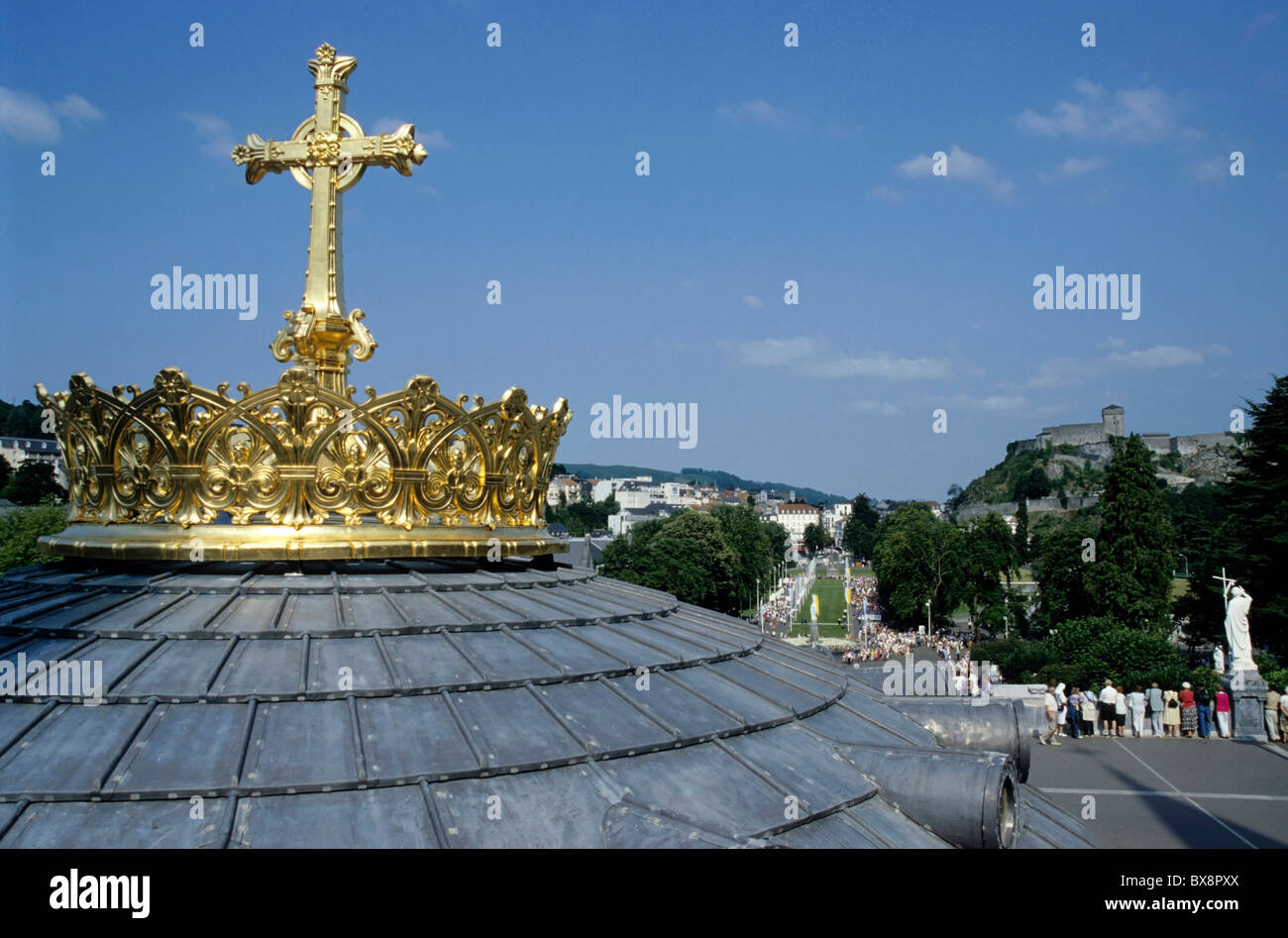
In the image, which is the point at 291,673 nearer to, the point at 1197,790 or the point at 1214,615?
the point at 1197,790

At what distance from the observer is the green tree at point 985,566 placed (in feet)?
287

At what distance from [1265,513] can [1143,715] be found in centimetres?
2793

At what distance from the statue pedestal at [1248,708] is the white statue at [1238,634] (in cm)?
47

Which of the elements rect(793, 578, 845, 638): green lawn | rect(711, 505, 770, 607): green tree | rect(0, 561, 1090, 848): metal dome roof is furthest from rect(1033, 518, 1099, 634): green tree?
rect(0, 561, 1090, 848): metal dome roof

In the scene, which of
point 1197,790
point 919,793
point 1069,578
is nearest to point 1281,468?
point 1069,578

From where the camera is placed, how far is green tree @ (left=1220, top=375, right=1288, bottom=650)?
50.8m

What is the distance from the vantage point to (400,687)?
17.0ft

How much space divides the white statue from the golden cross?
3426 centimetres

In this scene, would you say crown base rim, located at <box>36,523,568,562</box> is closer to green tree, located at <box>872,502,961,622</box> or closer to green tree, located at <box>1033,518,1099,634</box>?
green tree, located at <box>1033,518,1099,634</box>

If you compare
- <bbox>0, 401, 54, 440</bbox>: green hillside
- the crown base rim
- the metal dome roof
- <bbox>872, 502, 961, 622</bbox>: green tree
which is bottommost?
<bbox>872, 502, 961, 622</bbox>: green tree

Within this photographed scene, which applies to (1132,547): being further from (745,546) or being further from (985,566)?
(745,546)

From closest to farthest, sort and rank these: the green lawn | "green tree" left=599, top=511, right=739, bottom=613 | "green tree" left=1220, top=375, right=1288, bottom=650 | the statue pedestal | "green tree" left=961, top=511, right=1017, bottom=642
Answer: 1. the statue pedestal
2. "green tree" left=1220, top=375, right=1288, bottom=650
3. "green tree" left=599, top=511, right=739, bottom=613
4. "green tree" left=961, top=511, right=1017, bottom=642
5. the green lawn

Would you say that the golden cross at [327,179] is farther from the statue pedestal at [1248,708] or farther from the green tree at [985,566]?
the green tree at [985,566]
